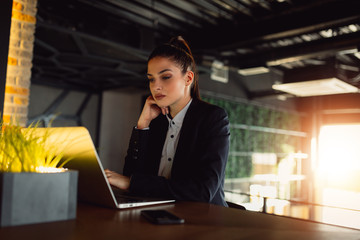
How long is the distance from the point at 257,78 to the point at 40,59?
556cm

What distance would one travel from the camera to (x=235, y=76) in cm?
814

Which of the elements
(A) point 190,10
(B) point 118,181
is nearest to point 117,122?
(A) point 190,10

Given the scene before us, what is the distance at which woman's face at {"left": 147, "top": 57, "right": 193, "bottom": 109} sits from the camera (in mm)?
1525

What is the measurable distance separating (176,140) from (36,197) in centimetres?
98

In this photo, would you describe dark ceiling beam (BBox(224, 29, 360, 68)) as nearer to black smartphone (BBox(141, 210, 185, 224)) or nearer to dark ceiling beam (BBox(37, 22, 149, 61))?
dark ceiling beam (BBox(37, 22, 149, 61))

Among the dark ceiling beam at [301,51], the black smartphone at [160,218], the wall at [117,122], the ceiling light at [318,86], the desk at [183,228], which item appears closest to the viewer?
the desk at [183,228]

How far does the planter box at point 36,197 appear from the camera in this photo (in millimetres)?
699

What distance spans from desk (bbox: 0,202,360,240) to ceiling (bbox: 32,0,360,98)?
11.3 feet

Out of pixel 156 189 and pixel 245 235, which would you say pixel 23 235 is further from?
pixel 156 189

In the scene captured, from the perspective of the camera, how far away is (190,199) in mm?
1226

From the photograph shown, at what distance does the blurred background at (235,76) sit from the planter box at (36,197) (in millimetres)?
1681

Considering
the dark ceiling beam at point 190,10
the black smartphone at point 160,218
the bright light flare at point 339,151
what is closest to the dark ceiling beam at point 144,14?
the dark ceiling beam at point 190,10

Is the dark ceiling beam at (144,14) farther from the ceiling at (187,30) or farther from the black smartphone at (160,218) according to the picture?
the black smartphone at (160,218)

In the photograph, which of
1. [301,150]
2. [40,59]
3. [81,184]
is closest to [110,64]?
[40,59]
